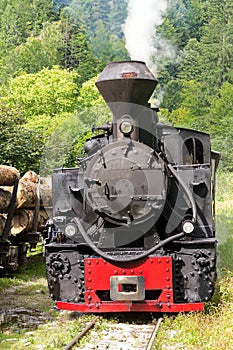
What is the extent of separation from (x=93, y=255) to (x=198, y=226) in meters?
1.43

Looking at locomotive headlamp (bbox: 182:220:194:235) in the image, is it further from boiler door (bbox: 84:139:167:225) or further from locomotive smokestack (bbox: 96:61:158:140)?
locomotive smokestack (bbox: 96:61:158:140)

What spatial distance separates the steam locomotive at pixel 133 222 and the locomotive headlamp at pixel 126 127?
0.7 inches

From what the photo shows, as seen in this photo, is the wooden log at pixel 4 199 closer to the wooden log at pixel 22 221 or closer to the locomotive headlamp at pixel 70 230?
the wooden log at pixel 22 221

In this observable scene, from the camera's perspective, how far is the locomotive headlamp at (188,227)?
7320mm

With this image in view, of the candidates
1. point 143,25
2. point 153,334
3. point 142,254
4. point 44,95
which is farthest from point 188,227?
point 44,95

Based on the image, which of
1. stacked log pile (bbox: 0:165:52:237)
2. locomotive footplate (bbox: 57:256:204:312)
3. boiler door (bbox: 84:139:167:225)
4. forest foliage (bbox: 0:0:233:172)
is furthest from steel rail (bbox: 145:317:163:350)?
forest foliage (bbox: 0:0:233:172)

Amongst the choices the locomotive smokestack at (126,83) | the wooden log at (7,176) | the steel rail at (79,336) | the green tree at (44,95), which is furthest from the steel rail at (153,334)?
the green tree at (44,95)

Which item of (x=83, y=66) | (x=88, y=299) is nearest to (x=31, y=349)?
(x=88, y=299)

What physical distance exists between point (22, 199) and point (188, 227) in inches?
231

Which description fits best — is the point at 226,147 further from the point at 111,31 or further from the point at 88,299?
the point at 88,299

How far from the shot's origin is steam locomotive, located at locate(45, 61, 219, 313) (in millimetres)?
7285

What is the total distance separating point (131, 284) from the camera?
7270 mm

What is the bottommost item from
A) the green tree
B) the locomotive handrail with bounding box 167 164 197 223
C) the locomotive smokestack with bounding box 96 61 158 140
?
the locomotive handrail with bounding box 167 164 197 223

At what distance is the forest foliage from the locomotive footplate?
36.1ft
